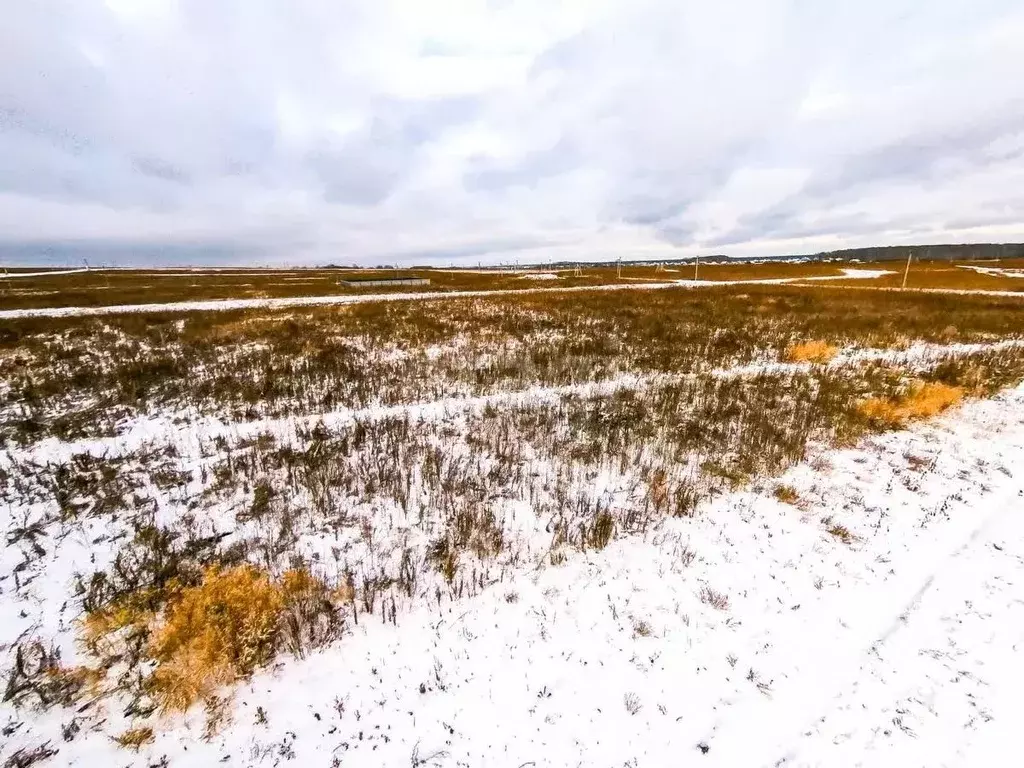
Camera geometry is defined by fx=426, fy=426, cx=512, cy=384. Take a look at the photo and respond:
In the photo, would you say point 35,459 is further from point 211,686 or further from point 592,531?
point 592,531

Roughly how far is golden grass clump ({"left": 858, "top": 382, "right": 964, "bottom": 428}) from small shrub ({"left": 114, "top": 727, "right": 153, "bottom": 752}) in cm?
1198

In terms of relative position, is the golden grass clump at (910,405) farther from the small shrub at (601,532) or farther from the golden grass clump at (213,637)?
the golden grass clump at (213,637)

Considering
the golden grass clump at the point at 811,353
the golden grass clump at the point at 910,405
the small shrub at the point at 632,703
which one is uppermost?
the golden grass clump at the point at 811,353

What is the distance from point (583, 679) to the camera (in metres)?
3.60

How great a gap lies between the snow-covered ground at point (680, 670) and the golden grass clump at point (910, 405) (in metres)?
4.02

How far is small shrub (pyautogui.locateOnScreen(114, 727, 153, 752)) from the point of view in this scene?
3088 mm

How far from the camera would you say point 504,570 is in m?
4.79

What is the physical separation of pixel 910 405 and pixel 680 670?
9.39 metres

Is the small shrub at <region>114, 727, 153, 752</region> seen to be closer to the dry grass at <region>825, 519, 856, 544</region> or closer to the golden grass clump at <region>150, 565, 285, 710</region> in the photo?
the golden grass clump at <region>150, 565, 285, 710</region>

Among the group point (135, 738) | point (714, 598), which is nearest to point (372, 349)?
point (135, 738)

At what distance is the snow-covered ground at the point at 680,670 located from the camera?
3.11 metres

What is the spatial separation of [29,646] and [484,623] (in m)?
4.08

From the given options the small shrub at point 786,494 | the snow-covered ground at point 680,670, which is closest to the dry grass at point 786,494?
the small shrub at point 786,494

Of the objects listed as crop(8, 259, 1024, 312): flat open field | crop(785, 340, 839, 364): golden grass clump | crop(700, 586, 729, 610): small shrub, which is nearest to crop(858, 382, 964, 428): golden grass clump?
crop(785, 340, 839, 364): golden grass clump
